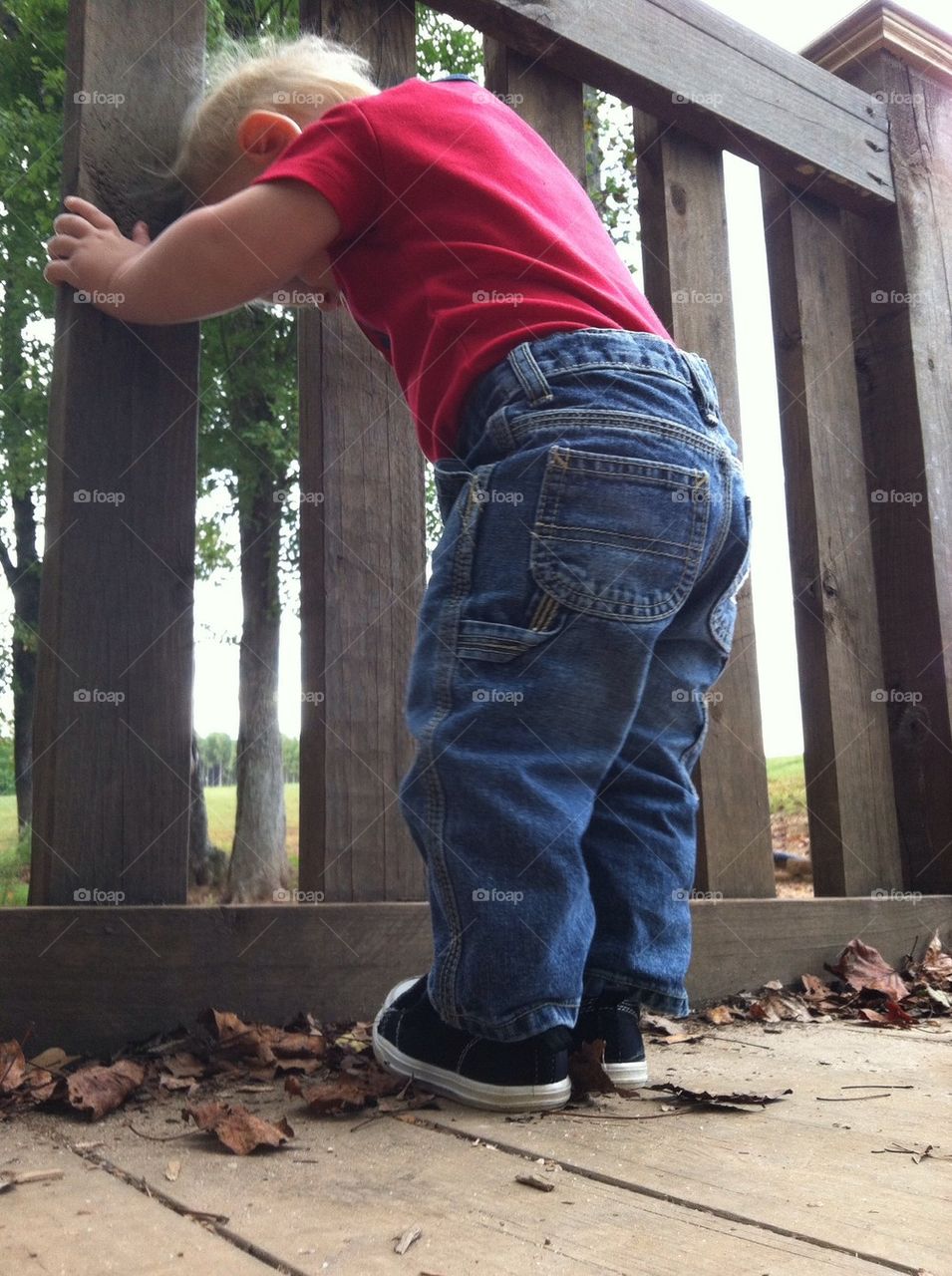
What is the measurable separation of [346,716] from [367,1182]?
947 millimetres

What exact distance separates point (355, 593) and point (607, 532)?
0.64 m

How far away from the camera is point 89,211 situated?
1750 millimetres

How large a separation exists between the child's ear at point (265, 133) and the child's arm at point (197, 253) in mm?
219

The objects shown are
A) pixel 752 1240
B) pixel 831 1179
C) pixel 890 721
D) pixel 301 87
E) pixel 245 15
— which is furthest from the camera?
pixel 245 15

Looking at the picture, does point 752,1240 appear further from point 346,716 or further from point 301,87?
point 301,87

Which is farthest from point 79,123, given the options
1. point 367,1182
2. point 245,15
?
point 245,15

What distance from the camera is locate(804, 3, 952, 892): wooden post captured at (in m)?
2.61

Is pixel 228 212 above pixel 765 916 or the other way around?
above

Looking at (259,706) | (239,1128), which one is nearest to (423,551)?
(239,1128)

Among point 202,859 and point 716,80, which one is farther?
point 202,859

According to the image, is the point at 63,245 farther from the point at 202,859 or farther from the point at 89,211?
the point at 202,859

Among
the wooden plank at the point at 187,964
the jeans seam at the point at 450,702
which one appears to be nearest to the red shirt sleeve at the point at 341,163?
the jeans seam at the point at 450,702

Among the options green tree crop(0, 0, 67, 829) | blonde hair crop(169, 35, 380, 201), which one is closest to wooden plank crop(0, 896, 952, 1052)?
blonde hair crop(169, 35, 380, 201)

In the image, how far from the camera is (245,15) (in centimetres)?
912
